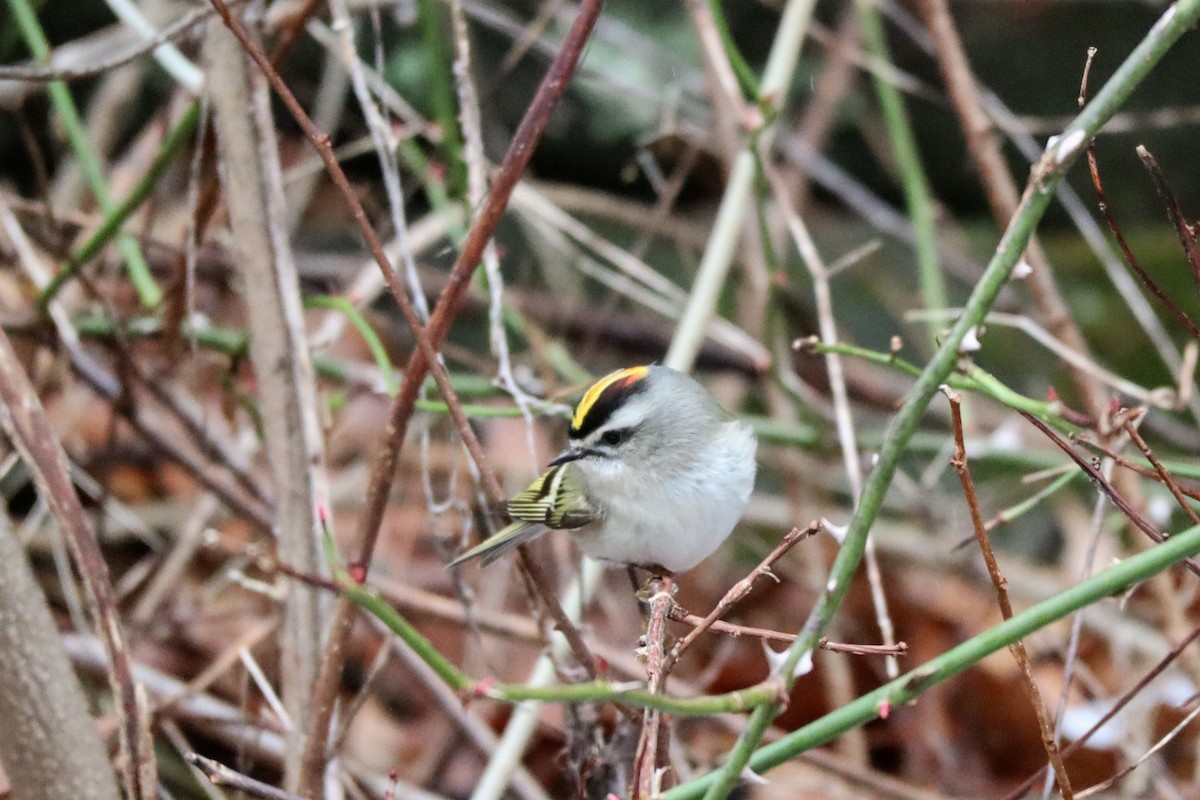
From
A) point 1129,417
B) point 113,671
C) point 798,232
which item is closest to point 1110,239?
point 798,232

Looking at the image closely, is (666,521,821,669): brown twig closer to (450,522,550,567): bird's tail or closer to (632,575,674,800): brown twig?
(632,575,674,800): brown twig

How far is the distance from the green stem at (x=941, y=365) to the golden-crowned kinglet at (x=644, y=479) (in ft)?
2.71

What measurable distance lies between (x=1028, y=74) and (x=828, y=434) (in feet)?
12.0

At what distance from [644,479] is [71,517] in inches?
36.1

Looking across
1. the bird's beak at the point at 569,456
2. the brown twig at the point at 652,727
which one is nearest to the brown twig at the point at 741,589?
the brown twig at the point at 652,727

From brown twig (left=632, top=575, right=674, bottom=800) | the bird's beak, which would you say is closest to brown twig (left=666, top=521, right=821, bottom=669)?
brown twig (left=632, top=575, right=674, bottom=800)

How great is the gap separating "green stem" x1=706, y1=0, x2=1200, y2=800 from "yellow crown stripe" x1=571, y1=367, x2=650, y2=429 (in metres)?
1.10

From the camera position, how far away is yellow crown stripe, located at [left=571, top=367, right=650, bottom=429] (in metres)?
2.15

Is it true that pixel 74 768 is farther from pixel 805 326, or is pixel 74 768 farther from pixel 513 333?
pixel 513 333

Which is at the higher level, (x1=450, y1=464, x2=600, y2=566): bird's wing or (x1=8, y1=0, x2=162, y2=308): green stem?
(x1=8, y1=0, x2=162, y2=308): green stem

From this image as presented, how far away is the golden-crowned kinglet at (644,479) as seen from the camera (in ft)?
6.35

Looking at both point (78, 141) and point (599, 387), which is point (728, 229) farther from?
point (78, 141)

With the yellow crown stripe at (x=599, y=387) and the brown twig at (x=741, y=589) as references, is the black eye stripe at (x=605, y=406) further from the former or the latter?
the brown twig at (x=741, y=589)

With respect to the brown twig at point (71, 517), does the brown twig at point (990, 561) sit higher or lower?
higher
